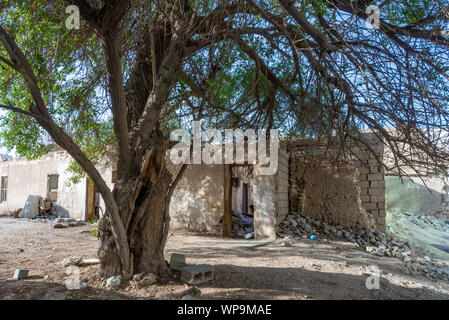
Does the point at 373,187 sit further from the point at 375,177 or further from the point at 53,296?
the point at 53,296

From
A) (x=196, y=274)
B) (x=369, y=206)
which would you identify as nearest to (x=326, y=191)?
(x=369, y=206)

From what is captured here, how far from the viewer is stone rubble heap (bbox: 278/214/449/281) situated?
6.36 m

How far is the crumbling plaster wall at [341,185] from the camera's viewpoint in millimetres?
8219

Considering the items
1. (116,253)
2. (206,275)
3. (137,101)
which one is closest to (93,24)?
(137,101)

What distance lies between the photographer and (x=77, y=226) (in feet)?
33.7

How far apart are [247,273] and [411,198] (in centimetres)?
1348

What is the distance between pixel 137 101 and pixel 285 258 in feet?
12.2

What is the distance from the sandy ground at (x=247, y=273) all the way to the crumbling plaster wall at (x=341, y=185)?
1.56 metres

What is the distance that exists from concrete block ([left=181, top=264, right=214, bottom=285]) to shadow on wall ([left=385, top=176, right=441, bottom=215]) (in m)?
12.5

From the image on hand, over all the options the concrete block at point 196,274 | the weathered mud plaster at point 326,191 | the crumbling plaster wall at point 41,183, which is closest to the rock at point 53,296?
the concrete block at point 196,274

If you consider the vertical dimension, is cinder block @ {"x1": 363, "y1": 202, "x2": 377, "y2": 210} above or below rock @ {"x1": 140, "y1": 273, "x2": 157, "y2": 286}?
above

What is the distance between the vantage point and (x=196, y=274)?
357 cm

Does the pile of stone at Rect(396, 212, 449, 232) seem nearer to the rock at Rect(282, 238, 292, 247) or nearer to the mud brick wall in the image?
the mud brick wall

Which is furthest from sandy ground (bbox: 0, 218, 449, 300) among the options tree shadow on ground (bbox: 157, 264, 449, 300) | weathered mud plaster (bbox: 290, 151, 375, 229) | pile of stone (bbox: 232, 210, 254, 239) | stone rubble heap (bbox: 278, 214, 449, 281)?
weathered mud plaster (bbox: 290, 151, 375, 229)
